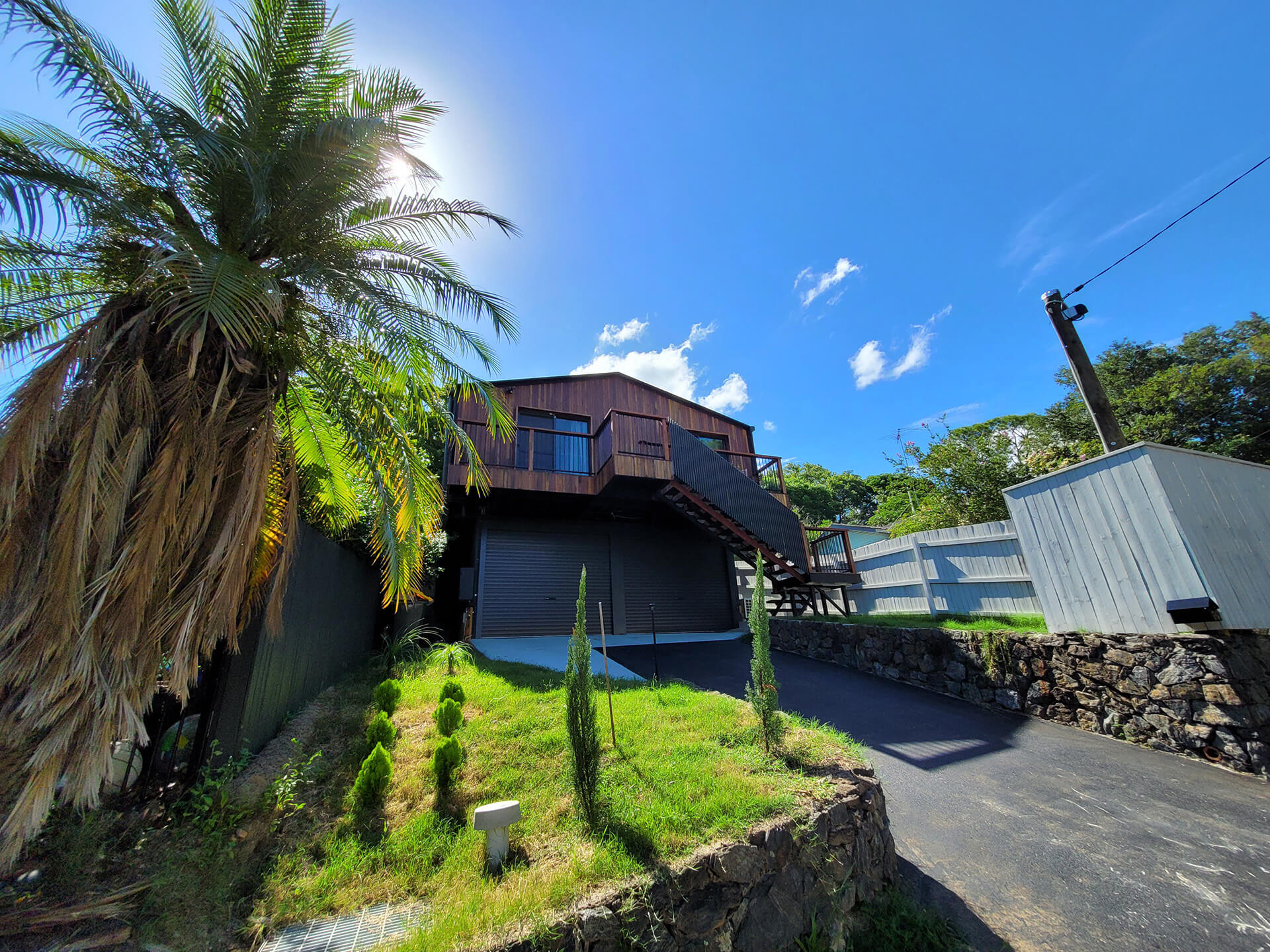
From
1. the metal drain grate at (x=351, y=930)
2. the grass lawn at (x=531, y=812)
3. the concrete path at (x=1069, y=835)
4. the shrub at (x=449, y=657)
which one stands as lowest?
the concrete path at (x=1069, y=835)

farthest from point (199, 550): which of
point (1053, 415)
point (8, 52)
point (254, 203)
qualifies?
point (1053, 415)

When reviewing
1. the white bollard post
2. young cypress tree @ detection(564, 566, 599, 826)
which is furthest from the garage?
the white bollard post

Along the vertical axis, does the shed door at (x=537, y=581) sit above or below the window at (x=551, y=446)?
below

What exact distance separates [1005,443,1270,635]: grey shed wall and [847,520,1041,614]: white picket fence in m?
1.72

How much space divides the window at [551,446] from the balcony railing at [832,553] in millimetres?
5709

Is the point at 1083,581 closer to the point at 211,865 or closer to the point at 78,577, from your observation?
the point at 211,865

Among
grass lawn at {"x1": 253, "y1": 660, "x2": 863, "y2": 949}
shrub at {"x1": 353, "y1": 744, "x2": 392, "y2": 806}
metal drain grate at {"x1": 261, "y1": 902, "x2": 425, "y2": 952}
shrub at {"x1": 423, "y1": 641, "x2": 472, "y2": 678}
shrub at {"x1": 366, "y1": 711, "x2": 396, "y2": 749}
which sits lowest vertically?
metal drain grate at {"x1": 261, "y1": 902, "x2": 425, "y2": 952}

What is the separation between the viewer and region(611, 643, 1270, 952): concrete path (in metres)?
2.55

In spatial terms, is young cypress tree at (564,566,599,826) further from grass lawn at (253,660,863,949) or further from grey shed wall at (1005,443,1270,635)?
grey shed wall at (1005,443,1270,635)

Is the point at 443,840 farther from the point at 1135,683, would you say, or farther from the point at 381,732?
the point at 1135,683

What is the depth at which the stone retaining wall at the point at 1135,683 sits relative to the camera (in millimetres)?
4191

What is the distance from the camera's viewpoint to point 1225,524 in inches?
198

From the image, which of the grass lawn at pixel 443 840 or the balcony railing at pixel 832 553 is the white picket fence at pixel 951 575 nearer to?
the balcony railing at pixel 832 553

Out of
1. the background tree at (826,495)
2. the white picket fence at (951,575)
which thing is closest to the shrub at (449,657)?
the white picket fence at (951,575)
